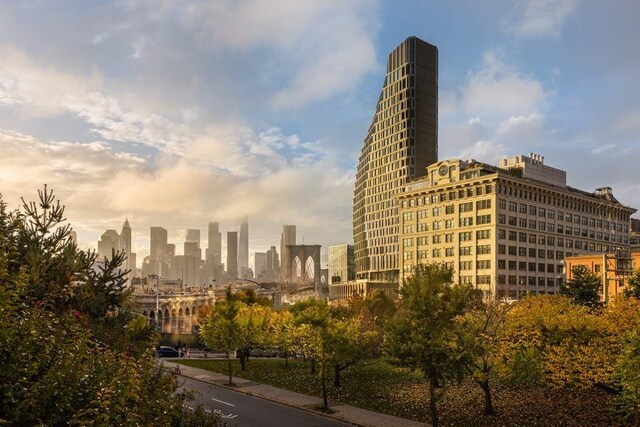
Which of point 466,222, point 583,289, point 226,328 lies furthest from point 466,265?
point 226,328

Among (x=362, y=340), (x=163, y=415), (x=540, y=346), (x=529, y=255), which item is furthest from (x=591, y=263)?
(x=163, y=415)

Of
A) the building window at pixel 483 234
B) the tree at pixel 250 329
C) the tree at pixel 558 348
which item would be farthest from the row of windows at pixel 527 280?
the tree at pixel 558 348

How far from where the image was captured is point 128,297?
2367cm

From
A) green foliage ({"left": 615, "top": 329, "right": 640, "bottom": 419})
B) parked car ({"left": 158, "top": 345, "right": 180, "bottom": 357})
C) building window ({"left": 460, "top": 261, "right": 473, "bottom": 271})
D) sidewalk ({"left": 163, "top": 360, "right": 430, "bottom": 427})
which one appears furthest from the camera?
building window ({"left": 460, "top": 261, "right": 473, "bottom": 271})

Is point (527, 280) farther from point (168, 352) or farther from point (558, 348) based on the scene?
point (558, 348)

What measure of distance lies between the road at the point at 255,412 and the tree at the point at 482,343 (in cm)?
902

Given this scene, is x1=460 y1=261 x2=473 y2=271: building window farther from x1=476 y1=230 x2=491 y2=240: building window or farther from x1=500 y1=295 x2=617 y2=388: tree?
x1=500 y1=295 x2=617 y2=388: tree

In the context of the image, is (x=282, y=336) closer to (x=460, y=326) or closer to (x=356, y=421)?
(x=356, y=421)

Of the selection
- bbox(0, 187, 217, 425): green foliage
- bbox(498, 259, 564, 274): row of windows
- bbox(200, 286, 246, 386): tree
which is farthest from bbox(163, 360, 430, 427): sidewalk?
bbox(498, 259, 564, 274): row of windows

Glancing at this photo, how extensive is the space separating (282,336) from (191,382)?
10576mm

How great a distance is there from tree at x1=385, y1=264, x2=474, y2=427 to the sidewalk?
4.14 metres

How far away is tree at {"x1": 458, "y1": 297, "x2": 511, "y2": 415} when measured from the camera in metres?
28.7

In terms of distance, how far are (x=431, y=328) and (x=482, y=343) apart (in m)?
3.83

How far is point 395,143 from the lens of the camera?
576 ft
